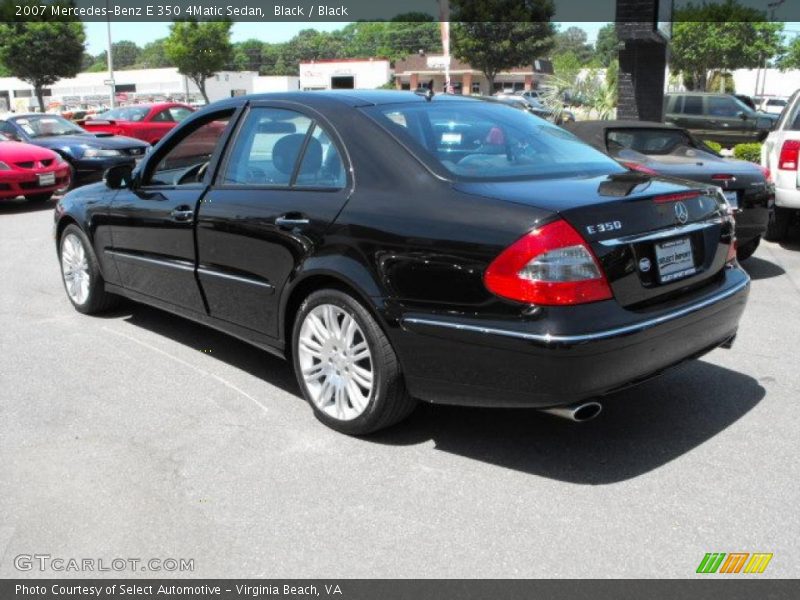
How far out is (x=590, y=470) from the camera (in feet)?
11.8

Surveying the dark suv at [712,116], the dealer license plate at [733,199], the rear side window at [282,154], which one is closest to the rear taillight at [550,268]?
the rear side window at [282,154]

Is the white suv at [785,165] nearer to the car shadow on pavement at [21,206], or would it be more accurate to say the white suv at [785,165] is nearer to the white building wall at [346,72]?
the car shadow on pavement at [21,206]

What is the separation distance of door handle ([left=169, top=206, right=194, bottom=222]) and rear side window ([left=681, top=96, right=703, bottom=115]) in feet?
62.3

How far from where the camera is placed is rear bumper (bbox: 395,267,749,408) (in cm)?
318

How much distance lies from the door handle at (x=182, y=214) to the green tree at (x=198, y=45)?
2203 inches

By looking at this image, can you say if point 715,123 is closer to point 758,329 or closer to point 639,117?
point 639,117

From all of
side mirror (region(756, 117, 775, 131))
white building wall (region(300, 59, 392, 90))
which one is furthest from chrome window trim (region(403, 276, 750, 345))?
white building wall (region(300, 59, 392, 90))

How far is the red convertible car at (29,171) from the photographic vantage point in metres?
12.7

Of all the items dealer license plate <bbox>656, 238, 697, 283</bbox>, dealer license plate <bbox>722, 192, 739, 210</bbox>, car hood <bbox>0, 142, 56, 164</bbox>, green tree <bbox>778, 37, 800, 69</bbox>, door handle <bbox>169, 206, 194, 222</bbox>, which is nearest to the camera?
dealer license plate <bbox>656, 238, 697, 283</bbox>

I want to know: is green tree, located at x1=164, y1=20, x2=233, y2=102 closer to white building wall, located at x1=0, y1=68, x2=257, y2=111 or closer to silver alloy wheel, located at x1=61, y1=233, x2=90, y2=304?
white building wall, located at x1=0, y1=68, x2=257, y2=111
